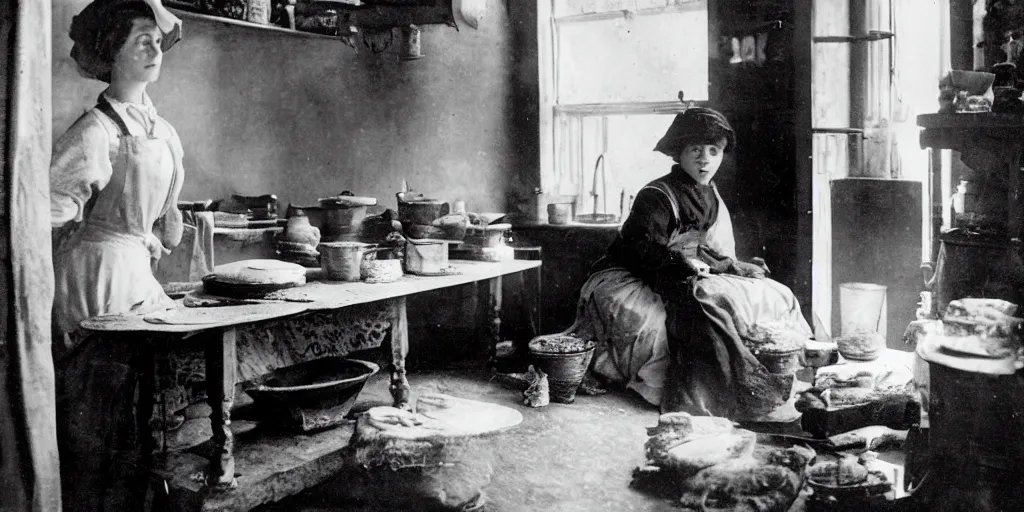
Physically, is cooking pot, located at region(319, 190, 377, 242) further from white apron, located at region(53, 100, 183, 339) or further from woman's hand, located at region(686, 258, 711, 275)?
woman's hand, located at region(686, 258, 711, 275)

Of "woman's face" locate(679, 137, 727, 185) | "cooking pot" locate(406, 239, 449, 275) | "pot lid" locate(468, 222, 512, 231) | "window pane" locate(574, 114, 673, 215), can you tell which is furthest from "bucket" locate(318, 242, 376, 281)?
"window pane" locate(574, 114, 673, 215)

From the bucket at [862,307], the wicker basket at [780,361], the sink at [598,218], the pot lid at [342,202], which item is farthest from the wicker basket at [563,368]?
the bucket at [862,307]

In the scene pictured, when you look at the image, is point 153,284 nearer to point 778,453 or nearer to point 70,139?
point 70,139

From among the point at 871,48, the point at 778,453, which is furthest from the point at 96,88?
the point at 871,48

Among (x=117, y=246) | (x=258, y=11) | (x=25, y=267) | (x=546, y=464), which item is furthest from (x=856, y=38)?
(x=25, y=267)

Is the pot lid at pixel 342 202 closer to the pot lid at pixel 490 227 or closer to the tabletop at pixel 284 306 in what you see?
the tabletop at pixel 284 306

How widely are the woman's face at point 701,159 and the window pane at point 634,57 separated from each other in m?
1.24

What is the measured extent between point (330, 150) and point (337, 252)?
5.13 feet

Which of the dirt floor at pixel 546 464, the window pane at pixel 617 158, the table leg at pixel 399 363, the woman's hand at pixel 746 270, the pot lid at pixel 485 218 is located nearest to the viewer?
the dirt floor at pixel 546 464

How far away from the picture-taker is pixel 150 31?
3.87 metres

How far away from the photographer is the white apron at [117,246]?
3.77 m

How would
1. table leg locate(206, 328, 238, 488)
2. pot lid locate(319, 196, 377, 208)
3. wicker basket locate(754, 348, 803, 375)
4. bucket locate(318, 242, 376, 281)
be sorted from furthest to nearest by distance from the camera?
pot lid locate(319, 196, 377, 208) < wicker basket locate(754, 348, 803, 375) < bucket locate(318, 242, 376, 281) < table leg locate(206, 328, 238, 488)

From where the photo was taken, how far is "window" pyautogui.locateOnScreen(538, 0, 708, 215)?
705 centimetres

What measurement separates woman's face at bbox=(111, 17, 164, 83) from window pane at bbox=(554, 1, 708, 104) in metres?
4.26
